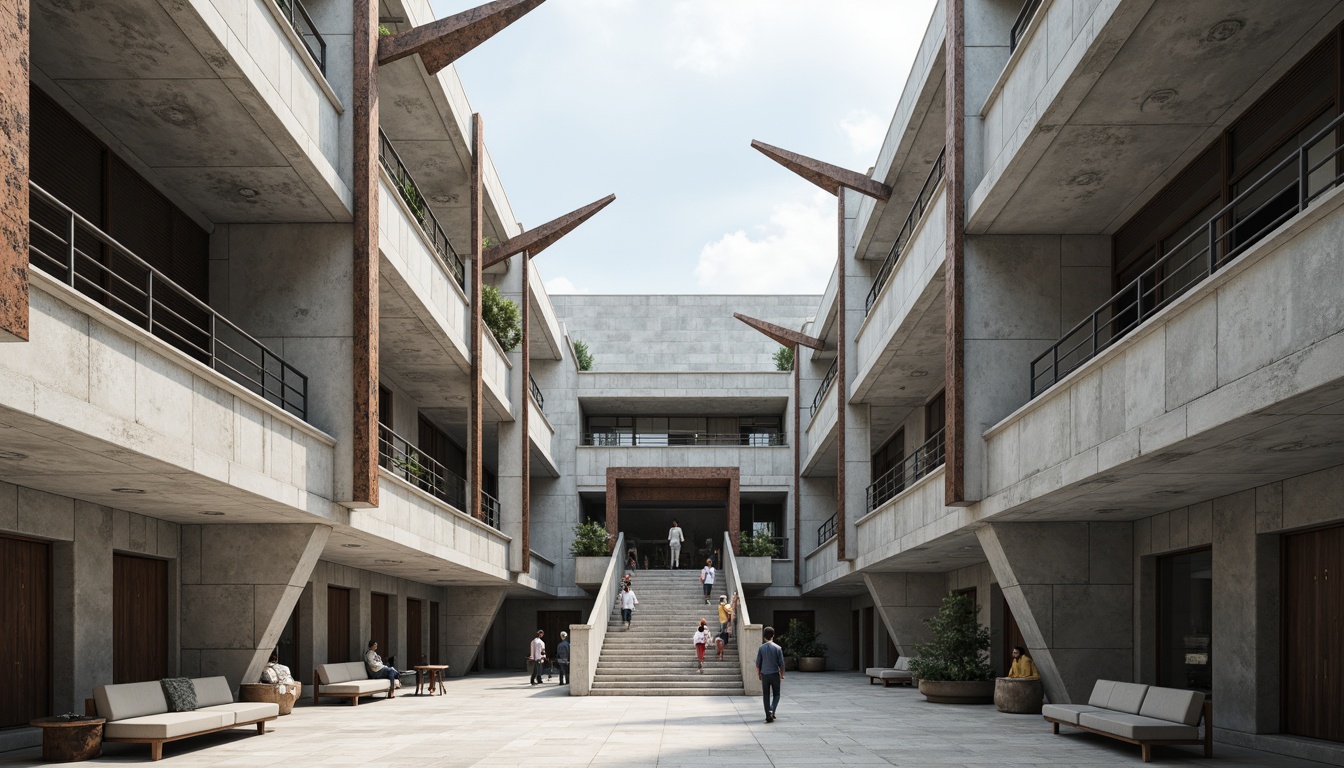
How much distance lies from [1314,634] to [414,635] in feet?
78.3

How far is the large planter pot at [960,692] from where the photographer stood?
883 inches

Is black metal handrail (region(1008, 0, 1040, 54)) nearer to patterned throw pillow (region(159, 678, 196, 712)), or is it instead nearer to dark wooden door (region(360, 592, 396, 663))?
patterned throw pillow (region(159, 678, 196, 712))

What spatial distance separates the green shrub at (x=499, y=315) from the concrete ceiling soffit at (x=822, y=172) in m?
8.13

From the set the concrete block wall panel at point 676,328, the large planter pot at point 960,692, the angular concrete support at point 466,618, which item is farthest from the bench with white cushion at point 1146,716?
the concrete block wall panel at point 676,328

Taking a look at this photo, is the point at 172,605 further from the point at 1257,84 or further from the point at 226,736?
the point at 1257,84

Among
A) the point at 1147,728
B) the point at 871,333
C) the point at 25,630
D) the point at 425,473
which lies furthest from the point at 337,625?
the point at 1147,728

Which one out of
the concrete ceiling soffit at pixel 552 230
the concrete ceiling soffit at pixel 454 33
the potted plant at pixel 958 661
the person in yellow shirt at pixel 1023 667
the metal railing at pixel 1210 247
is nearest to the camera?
the metal railing at pixel 1210 247

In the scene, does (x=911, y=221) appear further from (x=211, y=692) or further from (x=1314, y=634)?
(x=211, y=692)

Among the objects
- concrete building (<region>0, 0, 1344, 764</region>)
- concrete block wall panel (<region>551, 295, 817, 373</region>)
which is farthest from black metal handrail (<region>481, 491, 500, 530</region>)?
concrete block wall panel (<region>551, 295, 817, 373</region>)

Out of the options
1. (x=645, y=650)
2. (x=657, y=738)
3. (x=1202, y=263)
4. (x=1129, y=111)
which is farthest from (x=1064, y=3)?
(x=645, y=650)

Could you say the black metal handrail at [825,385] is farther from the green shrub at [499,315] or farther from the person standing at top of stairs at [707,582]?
the green shrub at [499,315]

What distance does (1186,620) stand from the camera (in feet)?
55.6

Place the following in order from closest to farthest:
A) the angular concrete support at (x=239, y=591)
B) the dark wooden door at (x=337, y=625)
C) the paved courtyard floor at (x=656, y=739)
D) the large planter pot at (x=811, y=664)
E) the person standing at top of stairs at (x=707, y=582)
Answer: the paved courtyard floor at (x=656, y=739) < the angular concrete support at (x=239, y=591) < the dark wooden door at (x=337, y=625) < the person standing at top of stairs at (x=707, y=582) < the large planter pot at (x=811, y=664)

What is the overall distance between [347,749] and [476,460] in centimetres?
1288
